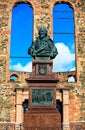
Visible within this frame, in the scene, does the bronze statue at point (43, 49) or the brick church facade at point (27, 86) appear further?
the brick church facade at point (27, 86)

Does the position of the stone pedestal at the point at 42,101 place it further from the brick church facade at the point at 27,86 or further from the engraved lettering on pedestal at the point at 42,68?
the brick church facade at the point at 27,86

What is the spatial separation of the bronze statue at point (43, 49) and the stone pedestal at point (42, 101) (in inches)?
10.2

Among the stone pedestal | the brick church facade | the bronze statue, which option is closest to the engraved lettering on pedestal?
the stone pedestal

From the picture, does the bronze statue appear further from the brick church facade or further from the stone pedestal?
the brick church facade

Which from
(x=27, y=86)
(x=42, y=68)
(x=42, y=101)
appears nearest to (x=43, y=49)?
(x=42, y=68)

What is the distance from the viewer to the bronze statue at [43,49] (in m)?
10.5

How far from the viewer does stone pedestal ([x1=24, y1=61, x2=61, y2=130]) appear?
31.3 feet

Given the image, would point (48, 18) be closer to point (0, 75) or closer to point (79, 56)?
point (79, 56)

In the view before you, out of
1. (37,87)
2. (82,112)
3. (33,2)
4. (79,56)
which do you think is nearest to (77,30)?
(79,56)

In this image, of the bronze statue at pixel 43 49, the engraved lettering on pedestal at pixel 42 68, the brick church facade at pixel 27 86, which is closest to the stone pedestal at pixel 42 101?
the engraved lettering on pedestal at pixel 42 68

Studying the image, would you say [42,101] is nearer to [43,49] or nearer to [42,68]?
[42,68]

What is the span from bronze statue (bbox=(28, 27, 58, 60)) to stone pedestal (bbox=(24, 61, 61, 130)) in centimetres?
26

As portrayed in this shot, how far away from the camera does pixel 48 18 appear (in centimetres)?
1855

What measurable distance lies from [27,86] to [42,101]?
7597 millimetres
